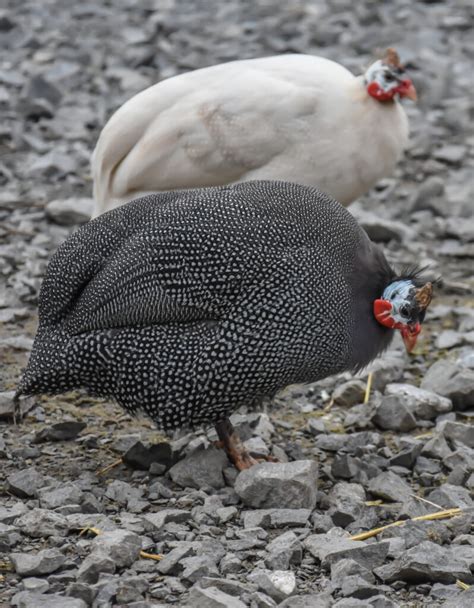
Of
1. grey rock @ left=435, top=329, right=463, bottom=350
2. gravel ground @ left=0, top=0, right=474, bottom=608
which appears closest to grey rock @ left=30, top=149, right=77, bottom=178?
gravel ground @ left=0, top=0, right=474, bottom=608

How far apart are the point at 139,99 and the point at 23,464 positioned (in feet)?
6.64

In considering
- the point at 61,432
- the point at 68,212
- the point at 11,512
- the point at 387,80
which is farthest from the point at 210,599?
the point at 68,212

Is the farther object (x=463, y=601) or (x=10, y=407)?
(x=10, y=407)

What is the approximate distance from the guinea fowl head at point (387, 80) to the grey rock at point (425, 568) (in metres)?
2.85

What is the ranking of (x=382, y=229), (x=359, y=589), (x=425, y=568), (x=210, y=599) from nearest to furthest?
1. (x=210, y=599)
2. (x=359, y=589)
3. (x=425, y=568)
4. (x=382, y=229)

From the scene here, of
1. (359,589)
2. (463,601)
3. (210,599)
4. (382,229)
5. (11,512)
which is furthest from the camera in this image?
(382,229)

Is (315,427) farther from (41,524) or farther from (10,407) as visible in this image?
(41,524)

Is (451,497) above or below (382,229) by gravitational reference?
above

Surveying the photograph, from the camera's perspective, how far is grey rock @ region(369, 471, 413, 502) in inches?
173

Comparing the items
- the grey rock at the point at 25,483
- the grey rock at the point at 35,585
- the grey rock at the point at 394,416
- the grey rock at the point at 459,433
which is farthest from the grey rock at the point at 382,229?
the grey rock at the point at 35,585

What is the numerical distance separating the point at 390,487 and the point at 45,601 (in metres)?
1.58

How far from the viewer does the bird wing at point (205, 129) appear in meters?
5.62

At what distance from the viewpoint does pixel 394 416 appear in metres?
5.09

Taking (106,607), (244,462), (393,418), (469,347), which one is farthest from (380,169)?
(106,607)
